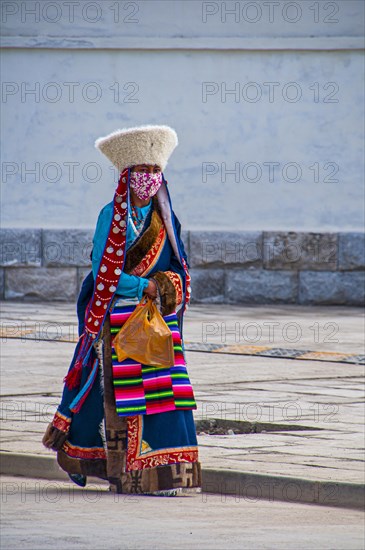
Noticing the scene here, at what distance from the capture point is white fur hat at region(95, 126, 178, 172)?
7.20 meters

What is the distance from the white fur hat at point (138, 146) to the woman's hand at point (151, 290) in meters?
0.64

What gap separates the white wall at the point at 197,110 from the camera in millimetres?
16938

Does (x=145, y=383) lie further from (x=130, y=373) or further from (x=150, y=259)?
(x=150, y=259)

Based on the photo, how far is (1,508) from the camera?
6.63m

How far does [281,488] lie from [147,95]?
10524 mm

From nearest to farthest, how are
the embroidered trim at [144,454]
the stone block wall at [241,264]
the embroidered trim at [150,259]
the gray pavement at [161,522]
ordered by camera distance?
the gray pavement at [161,522], the embroidered trim at [144,454], the embroidered trim at [150,259], the stone block wall at [241,264]

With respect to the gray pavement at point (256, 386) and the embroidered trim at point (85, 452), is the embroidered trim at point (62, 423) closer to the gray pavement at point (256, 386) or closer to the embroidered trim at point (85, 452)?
the embroidered trim at point (85, 452)

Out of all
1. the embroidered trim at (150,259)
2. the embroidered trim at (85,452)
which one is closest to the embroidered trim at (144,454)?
the embroidered trim at (85,452)

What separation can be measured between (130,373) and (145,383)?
9 cm

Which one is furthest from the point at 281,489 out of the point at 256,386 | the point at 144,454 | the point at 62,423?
the point at 256,386

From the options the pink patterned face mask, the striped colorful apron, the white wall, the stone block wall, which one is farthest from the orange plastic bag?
the white wall

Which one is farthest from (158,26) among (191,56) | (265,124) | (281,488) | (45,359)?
(281,488)

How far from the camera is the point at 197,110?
1712 cm

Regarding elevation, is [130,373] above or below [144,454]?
above
